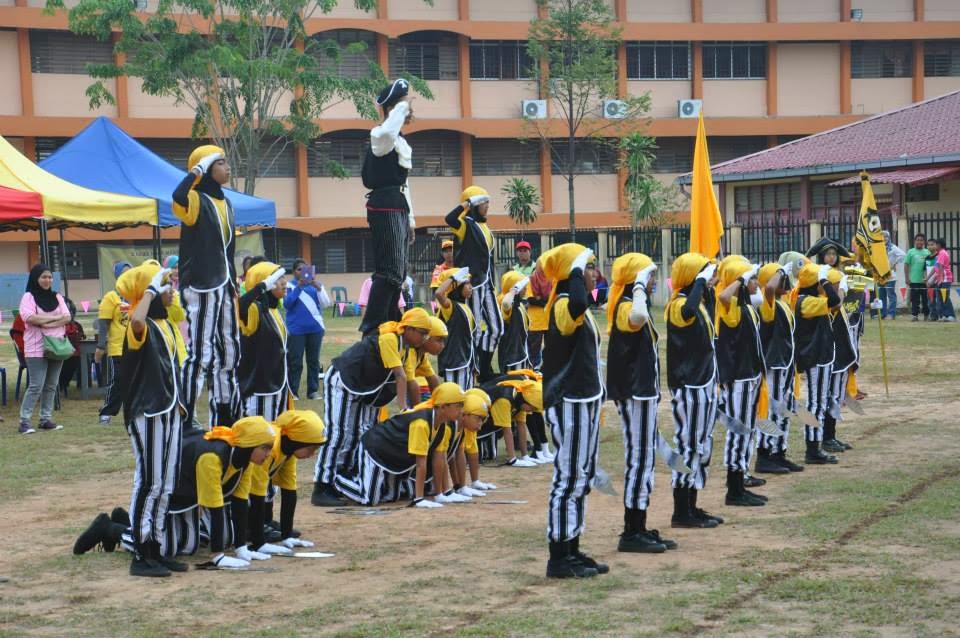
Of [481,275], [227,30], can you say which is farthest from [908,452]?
[227,30]

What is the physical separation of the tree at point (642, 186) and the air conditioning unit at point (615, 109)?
0.76 meters

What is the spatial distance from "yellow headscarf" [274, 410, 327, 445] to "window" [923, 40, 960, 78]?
1651 inches

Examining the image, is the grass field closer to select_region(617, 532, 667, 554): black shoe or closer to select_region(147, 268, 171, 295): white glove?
select_region(617, 532, 667, 554): black shoe

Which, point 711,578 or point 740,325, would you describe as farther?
point 740,325

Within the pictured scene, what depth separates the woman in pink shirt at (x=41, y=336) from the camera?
581 inches

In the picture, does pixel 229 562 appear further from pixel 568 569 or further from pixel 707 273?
pixel 707 273

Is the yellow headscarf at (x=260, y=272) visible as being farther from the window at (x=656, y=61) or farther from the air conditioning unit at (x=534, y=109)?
the window at (x=656, y=61)

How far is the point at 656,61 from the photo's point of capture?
147ft

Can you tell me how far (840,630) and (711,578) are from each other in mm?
1242

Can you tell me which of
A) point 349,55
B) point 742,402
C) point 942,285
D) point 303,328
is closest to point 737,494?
point 742,402

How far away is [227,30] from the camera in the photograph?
116 ft

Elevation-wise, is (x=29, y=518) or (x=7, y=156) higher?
(x=7, y=156)

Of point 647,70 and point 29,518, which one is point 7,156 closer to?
point 29,518

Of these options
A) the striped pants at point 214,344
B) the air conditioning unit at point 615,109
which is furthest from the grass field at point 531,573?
the air conditioning unit at point 615,109
